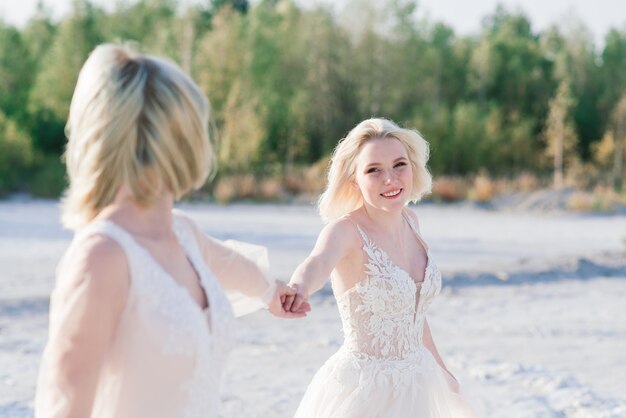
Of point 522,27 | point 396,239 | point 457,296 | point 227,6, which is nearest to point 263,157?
point 227,6

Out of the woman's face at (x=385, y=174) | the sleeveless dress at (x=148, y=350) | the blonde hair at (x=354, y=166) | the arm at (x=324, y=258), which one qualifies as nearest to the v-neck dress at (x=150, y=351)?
the sleeveless dress at (x=148, y=350)

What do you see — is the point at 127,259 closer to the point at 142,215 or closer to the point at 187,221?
the point at 142,215

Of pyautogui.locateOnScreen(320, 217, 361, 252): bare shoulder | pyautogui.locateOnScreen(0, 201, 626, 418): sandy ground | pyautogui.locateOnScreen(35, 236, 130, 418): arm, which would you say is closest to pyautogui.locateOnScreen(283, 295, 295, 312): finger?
pyautogui.locateOnScreen(320, 217, 361, 252): bare shoulder

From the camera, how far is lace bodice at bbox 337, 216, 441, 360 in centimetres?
352

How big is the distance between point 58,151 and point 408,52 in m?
18.0

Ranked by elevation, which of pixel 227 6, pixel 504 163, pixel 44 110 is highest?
pixel 227 6

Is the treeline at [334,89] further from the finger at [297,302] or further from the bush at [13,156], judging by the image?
the finger at [297,302]

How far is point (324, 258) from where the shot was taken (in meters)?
3.43

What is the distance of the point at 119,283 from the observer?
1.76m

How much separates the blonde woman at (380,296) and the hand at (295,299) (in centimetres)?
26

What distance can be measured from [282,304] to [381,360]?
0.80 metres

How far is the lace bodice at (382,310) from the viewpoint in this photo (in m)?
3.52

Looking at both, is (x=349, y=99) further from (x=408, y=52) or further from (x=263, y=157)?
(x=263, y=157)

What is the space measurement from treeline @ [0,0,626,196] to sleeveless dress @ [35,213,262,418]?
2851cm
